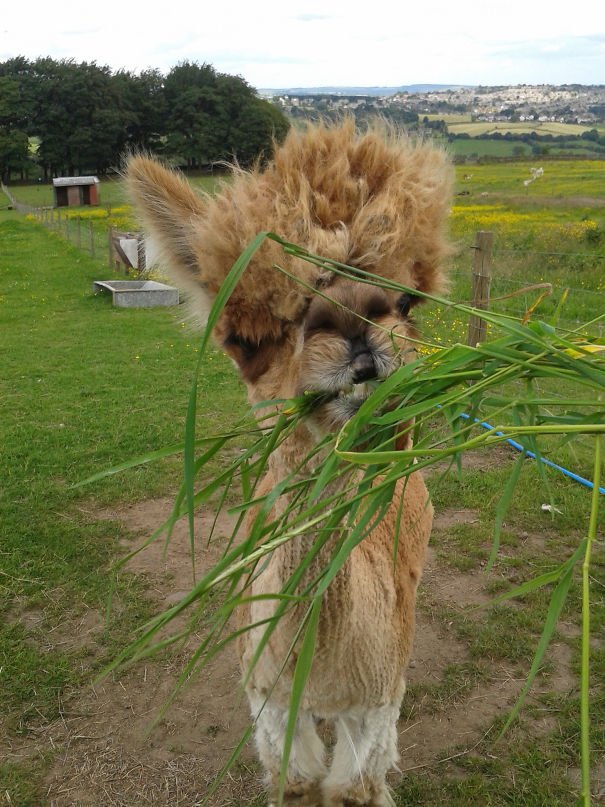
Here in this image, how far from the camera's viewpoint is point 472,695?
3791mm

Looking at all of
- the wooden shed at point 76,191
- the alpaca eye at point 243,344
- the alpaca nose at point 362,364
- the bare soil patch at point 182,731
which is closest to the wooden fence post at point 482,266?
Result: the bare soil patch at point 182,731

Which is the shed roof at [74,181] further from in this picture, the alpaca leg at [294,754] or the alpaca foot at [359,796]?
the alpaca foot at [359,796]

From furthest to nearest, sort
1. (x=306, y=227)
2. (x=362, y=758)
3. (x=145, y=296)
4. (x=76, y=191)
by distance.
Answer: (x=76, y=191) < (x=145, y=296) < (x=362, y=758) < (x=306, y=227)

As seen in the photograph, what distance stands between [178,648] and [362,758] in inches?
36.1

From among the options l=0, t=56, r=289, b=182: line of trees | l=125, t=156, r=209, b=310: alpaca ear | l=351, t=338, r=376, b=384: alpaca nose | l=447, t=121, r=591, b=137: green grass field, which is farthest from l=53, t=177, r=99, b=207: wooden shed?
l=351, t=338, r=376, b=384: alpaca nose

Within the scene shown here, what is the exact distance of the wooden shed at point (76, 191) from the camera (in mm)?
41375

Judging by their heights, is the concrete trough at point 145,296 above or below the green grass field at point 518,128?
below

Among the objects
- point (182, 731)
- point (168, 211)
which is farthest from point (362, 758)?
point (168, 211)

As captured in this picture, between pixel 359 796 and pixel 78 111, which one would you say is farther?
pixel 78 111

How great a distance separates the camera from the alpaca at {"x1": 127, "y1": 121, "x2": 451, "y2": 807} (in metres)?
1.78

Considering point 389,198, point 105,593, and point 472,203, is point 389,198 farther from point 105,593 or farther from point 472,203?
point 472,203

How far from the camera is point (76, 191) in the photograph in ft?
140

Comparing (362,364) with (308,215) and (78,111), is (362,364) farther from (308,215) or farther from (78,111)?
(78,111)

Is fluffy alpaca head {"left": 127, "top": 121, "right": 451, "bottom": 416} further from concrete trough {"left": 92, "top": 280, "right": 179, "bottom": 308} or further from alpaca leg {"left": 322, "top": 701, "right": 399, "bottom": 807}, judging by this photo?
concrete trough {"left": 92, "top": 280, "right": 179, "bottom": 308}
